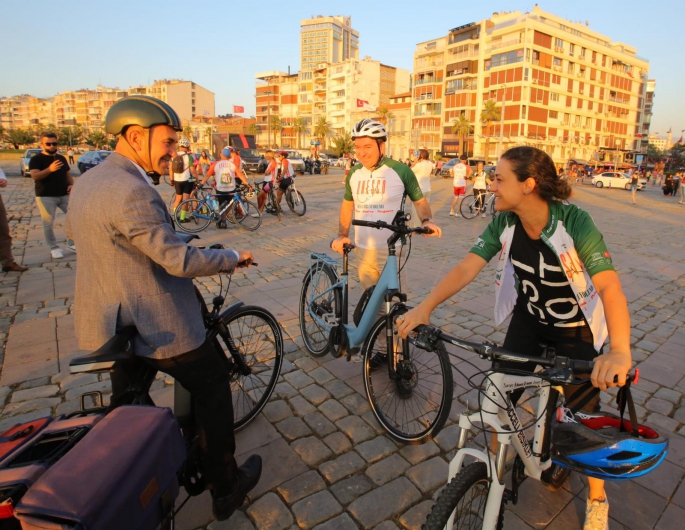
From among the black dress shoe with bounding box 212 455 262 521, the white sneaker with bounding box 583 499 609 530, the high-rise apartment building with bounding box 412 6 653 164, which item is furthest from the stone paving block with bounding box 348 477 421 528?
the high-rise apartment building with bounding box 412 6 653 164

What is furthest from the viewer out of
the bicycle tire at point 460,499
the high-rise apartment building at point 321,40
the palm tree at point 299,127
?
the high-rise apartment building at point 321,40

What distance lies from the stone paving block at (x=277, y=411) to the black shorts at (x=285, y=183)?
33.5 ft

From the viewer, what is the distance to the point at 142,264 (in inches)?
74.8

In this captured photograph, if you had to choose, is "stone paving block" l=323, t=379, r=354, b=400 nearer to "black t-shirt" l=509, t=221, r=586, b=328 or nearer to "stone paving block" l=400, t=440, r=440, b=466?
"stone paving block" l=400, t=440, r=440, b=466

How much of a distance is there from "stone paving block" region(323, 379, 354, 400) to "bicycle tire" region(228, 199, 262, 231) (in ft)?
25.8

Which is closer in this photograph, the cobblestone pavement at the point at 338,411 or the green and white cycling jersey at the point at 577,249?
the green and white cycling jersey at the point at 577,249

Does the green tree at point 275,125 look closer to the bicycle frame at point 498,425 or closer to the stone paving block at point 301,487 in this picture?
the stone paving block at point 301,487

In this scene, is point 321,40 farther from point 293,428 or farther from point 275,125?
point 293,428

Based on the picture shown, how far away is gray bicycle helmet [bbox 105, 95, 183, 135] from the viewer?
1.92m

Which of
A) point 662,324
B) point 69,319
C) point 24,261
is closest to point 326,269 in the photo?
point 69,319

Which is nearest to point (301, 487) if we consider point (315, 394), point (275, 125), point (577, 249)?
point (315, 394)

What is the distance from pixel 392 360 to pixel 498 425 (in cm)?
132

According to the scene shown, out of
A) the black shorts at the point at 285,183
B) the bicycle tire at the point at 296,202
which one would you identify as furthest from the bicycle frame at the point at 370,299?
the bicycle tire at the point at 296,202

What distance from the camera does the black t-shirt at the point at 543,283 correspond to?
7.11ft
